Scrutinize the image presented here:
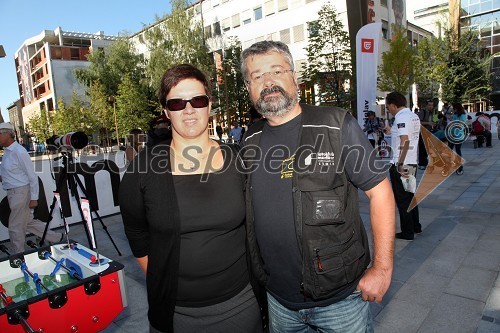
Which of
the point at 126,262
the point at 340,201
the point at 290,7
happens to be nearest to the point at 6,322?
the point at 340,201

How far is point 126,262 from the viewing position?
16.8 feet

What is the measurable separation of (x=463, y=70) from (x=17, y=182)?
3424cm

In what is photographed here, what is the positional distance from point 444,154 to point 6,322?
12.0 m

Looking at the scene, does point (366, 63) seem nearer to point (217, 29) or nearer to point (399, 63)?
point (399, 63)

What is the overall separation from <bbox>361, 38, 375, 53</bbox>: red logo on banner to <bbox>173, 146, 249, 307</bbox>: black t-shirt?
1123 centimetres

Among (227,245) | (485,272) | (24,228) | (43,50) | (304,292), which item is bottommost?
(485,272)

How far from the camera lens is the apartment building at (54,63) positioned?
6197 centimetres

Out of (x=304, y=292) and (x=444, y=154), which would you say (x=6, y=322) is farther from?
(x=444, y=154)

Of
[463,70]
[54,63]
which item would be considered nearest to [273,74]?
[463,70]

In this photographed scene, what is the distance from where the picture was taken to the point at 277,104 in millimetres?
1938

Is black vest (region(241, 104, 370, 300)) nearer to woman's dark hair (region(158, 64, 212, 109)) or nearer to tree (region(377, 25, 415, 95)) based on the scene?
woman's dark hair (region(158, 64, 212, 109))

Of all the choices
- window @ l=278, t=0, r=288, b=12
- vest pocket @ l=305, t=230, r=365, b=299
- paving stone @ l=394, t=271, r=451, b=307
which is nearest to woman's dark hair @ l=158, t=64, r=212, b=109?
vest pocket @ l=305, t=230, r=365, b=299

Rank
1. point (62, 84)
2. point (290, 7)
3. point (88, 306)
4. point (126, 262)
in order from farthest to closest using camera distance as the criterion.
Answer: point (62, 84) → point (290, 7) → point (126, 262) → point (88, 306)

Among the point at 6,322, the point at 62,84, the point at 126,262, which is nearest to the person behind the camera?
the point at 6,322
